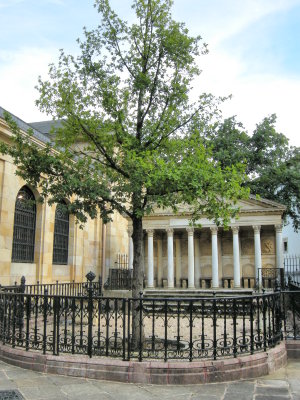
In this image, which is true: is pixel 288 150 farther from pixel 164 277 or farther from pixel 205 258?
pixel 164 277

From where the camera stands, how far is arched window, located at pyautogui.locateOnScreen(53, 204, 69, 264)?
773 inches

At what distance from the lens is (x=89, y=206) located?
28.3 ft

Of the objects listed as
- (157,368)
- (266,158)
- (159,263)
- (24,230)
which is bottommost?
(157,368)

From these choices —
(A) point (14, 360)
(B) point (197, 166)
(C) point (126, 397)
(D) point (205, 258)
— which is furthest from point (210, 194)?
(D) point (205, 258)

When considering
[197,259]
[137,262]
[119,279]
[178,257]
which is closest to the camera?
[137,262]

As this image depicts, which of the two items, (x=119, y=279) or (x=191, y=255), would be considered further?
(x=191, y=255)

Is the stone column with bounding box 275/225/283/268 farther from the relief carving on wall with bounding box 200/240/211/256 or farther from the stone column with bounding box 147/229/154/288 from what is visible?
the stone column with bounding box 147/229/154/288

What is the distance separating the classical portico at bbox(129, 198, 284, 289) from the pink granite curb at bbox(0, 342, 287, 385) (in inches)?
620

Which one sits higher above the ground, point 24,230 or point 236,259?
point 24,230

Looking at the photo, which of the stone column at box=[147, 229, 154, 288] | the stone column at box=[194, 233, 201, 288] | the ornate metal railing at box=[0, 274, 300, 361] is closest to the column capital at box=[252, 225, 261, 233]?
the stone column at box=[194, 233, 201, 288]

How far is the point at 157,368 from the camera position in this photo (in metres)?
6.07

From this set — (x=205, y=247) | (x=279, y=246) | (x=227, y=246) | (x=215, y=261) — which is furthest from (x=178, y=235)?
(x=279, y=246)

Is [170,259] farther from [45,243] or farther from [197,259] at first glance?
[45,243]

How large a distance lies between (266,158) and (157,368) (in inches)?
965
